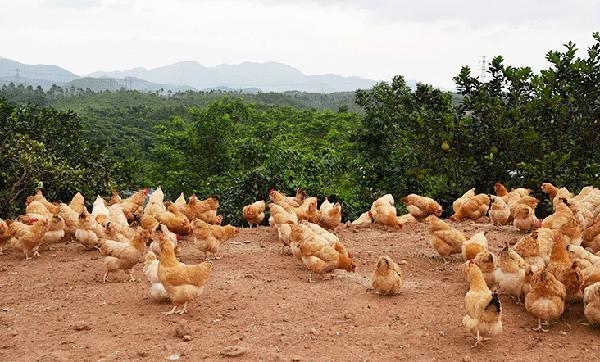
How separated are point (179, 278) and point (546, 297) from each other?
4.88 meters

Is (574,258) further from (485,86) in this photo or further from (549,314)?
(485,86)

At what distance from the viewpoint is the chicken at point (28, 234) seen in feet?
35.7

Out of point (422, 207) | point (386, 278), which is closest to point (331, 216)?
point (422, 207)

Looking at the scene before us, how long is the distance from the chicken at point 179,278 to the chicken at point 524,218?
7309mm

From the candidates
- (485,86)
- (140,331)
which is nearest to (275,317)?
(140,331)

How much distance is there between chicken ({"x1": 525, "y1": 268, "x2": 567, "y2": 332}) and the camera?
24.0 feet

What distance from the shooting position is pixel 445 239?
417 inches

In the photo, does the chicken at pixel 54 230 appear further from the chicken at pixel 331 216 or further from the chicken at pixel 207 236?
the chicken at pixel 331 216

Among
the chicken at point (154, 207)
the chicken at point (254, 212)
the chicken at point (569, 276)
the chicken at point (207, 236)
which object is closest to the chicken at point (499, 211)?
the chicken at point (569, 276)

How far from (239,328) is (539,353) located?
3.77 metres

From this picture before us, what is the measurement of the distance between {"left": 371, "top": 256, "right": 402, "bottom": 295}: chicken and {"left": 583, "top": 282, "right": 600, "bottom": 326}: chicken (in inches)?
103

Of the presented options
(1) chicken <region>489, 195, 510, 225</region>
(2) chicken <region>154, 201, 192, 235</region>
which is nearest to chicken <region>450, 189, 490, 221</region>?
(1) chicken <region>489, 195, 510, 225</region>

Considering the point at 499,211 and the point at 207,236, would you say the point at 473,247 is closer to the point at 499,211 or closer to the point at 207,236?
the point at 499,211

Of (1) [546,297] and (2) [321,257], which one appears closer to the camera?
(1) [546,297]
